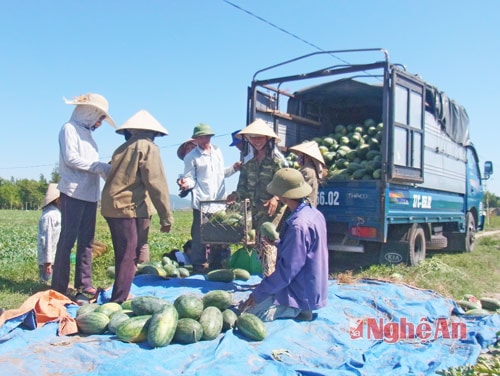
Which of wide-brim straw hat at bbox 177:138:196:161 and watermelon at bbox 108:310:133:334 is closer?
watermelon at bbox 108:310:133:334

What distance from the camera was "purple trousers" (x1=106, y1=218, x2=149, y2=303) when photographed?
5.56 meters

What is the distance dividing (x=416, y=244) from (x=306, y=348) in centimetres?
615

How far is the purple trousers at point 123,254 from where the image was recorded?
5.56 m

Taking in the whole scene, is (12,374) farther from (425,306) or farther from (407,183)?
(407,183)

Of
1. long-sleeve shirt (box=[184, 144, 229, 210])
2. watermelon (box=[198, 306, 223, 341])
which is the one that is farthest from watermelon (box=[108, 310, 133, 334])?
long-sleeve shirt (box=[184, 144, 229, 210])

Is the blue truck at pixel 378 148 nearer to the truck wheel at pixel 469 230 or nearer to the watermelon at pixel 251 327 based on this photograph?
the truck wheel at pixel 469 230

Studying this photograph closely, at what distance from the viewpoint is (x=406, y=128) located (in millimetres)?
8664

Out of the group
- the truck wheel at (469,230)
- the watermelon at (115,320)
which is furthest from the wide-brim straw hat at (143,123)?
the truck wheel at (469,230)

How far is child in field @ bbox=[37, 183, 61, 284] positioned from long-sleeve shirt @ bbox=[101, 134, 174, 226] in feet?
6.46

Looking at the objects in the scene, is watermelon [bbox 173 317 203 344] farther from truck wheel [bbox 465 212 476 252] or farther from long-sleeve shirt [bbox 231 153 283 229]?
truck wheel [bbox 465 212 476 252]

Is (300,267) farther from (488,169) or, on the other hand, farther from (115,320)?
(488,169)

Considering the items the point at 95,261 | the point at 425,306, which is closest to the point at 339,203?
the point at 425,306

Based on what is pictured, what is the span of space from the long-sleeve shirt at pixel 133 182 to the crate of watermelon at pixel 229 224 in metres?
1.33

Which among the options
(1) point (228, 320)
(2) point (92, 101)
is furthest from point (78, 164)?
(1) point (228, 320)
